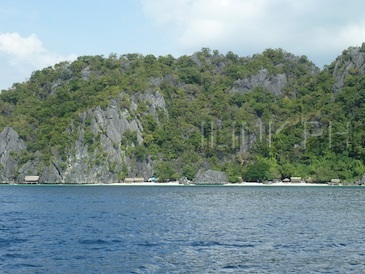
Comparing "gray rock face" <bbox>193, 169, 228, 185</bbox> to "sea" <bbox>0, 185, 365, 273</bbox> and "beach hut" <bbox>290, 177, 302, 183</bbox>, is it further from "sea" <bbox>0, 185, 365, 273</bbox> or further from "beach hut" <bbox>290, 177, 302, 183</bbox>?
"sea" <bbox>0, 185, 365, 273</bbox>

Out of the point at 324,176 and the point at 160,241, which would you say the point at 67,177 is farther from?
the point at 160,241

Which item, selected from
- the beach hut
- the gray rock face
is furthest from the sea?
the gray rock face

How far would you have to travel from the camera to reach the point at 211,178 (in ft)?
618

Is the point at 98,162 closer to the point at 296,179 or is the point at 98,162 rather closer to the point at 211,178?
the point at 211,178

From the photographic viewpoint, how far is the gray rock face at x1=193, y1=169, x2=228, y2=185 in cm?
18775

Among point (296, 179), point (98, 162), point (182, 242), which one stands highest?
point (98, 162)

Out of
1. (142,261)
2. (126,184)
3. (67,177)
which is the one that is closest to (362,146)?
(126,184)

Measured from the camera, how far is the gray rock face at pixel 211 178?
18775cm

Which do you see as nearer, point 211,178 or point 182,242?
point 182,242

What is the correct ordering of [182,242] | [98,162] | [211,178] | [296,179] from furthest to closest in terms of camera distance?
[98,162]
[211,178]
[296,179]
[182,242]

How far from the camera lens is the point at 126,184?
18862cm

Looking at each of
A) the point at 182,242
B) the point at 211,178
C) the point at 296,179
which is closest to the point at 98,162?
the point at 211,178

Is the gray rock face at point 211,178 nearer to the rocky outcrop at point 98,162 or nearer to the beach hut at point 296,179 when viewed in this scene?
the rocky outcrop at point 98,162

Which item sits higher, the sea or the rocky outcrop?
the rocky outcrop
